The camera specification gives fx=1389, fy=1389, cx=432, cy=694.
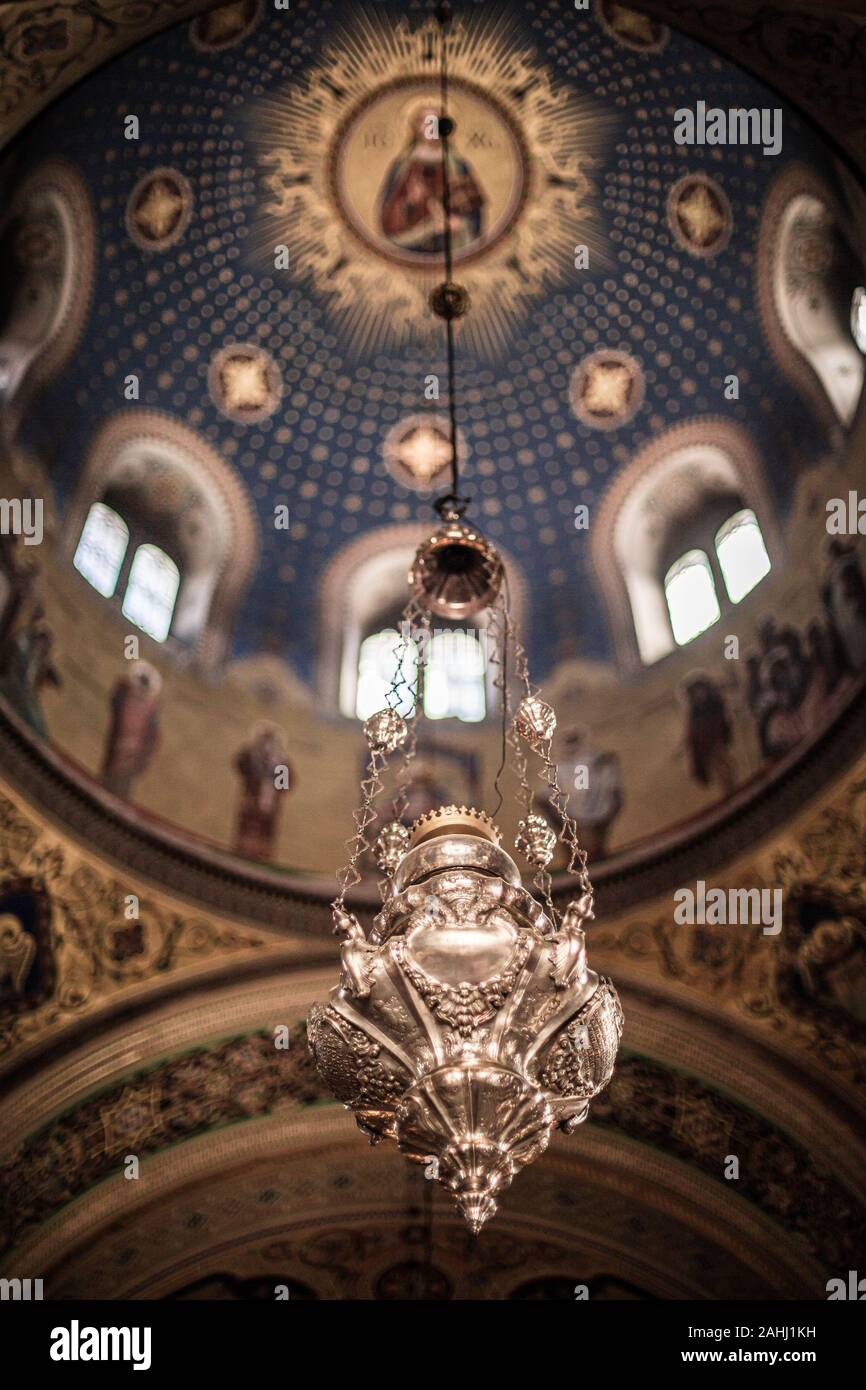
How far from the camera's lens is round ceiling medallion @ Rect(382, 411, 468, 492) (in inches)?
458

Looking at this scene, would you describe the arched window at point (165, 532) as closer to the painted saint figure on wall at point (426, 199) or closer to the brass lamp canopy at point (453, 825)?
the painted saint figure on wall at point (426, 199)

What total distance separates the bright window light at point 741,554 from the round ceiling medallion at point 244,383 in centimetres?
382

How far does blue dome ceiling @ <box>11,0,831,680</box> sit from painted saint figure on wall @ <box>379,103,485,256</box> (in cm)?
20

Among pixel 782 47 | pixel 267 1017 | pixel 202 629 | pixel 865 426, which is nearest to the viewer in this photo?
pixel 782 47

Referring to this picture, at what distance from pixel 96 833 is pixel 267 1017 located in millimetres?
1863

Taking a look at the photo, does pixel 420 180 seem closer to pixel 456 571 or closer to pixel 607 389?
pixel 607 389

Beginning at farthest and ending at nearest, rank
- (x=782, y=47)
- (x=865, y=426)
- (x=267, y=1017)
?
(x=267, y=1017)
(x=865, y=426)
(x=782, y=47)

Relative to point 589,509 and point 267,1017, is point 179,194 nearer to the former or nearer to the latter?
point 589,509

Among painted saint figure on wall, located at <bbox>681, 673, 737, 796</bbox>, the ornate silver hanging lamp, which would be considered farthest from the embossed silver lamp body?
painted saint figure on wall, located at <bbox>681, 673, 737, 796</bbox>

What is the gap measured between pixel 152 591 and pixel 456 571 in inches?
152

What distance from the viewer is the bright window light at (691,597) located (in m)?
11.1

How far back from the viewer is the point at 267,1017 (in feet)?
33.6

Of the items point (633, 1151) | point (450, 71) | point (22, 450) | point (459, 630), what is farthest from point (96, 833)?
point (450, 71)

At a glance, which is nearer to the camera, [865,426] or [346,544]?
[865,426]
